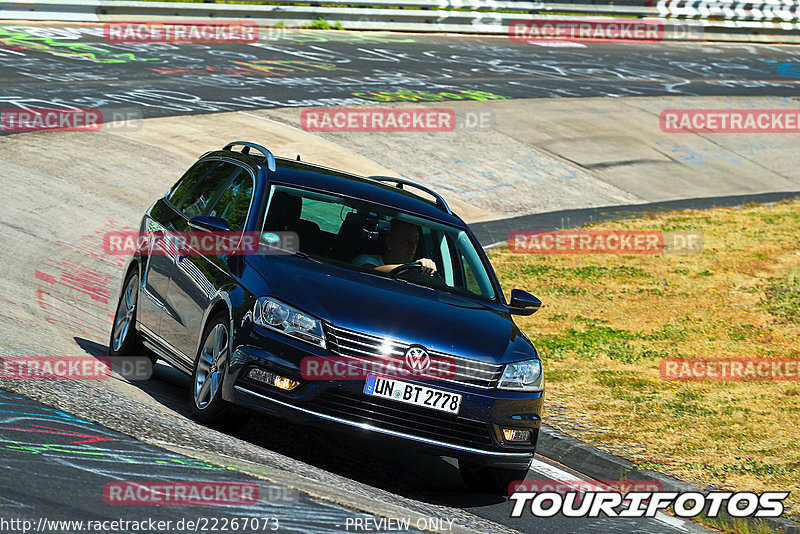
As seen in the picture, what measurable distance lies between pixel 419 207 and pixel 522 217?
11004 millimetres

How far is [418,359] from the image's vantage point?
21.4 feet

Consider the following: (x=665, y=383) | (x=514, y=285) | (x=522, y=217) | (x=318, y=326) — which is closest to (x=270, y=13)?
(x=522, y=217)

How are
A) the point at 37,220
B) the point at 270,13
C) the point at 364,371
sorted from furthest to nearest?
the point at 270,13, the point at 37,220, the point at 364,371

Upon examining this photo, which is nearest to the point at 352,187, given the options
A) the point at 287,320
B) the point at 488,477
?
the point at 287,320

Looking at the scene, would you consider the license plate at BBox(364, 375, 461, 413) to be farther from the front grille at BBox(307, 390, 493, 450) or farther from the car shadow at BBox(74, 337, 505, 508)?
the car shadow at BBox(74, 337, 505, 508)

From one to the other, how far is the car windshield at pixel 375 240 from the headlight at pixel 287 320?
2.93ft

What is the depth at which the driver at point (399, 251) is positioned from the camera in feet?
25.4

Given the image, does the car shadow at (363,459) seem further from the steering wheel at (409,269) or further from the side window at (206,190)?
the side window at (206,190)

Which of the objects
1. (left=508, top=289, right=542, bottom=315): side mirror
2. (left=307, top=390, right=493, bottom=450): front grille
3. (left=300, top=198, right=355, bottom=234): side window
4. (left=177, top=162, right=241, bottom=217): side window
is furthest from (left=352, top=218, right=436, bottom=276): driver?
(left=307, top=390, right=493, bottom=450): front grille

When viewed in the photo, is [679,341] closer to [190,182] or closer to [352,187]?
[352,187]

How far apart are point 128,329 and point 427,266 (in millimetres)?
2499

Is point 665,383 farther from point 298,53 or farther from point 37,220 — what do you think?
point 298,53

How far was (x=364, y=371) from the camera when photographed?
6434mm

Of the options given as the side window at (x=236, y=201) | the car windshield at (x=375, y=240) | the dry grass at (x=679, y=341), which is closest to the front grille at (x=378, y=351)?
the car windshield at (x=375, y=240)
